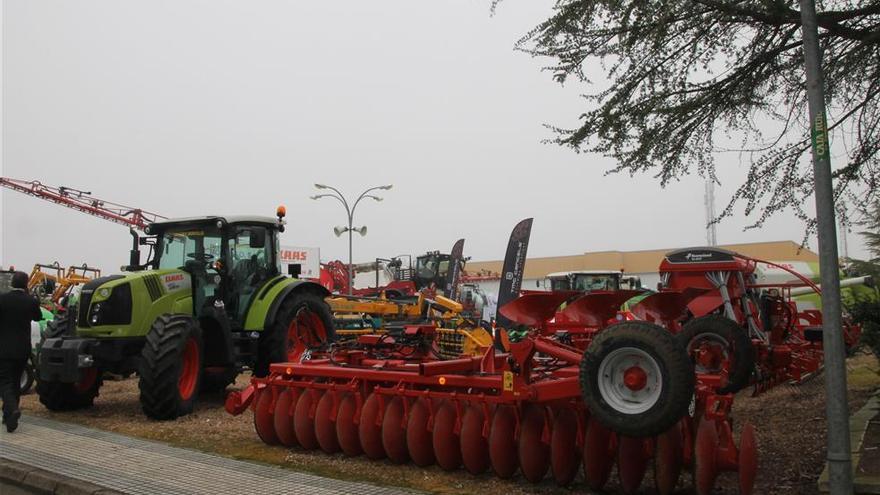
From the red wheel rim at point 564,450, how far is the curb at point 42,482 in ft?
11.6

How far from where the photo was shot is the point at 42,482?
20.3 feet

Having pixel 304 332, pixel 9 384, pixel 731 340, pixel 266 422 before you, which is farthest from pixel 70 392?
pixel 731 340

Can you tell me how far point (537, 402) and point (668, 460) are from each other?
109cm

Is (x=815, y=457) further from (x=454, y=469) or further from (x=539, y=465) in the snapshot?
(x=454, y=469)

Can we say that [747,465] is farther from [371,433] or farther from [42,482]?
[42,482]

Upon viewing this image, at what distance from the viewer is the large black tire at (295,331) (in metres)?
10.7

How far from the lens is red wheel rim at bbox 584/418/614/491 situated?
557 cm

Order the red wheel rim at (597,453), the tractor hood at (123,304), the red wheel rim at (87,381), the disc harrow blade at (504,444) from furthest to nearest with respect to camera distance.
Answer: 1. the red wheel rim at (87,381)
2. the tractor hood at (123,304)
3. the disc harrow blade at (504,444)
4. the red wheel rim at (597,453)

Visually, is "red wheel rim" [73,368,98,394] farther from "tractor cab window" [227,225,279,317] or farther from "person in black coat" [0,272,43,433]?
"tractor cab window" [227,225,279,317]

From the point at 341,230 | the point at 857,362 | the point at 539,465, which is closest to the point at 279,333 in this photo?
the point at 539,465

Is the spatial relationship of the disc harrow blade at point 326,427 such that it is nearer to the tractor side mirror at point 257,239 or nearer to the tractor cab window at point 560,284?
the tractor side mirror at point 257,239

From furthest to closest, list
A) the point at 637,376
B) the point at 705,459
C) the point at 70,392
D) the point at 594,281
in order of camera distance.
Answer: the point at 594,281
the point at 70,392
the point at 705,459
the point at 637,376

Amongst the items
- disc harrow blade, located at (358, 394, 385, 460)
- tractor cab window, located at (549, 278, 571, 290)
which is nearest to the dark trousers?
disc harrow blade, located at (358, 394, 385, 460)

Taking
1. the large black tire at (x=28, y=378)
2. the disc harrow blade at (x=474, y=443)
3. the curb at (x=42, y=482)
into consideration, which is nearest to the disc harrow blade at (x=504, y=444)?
the disc harrow blade at (x=474, y=443)
